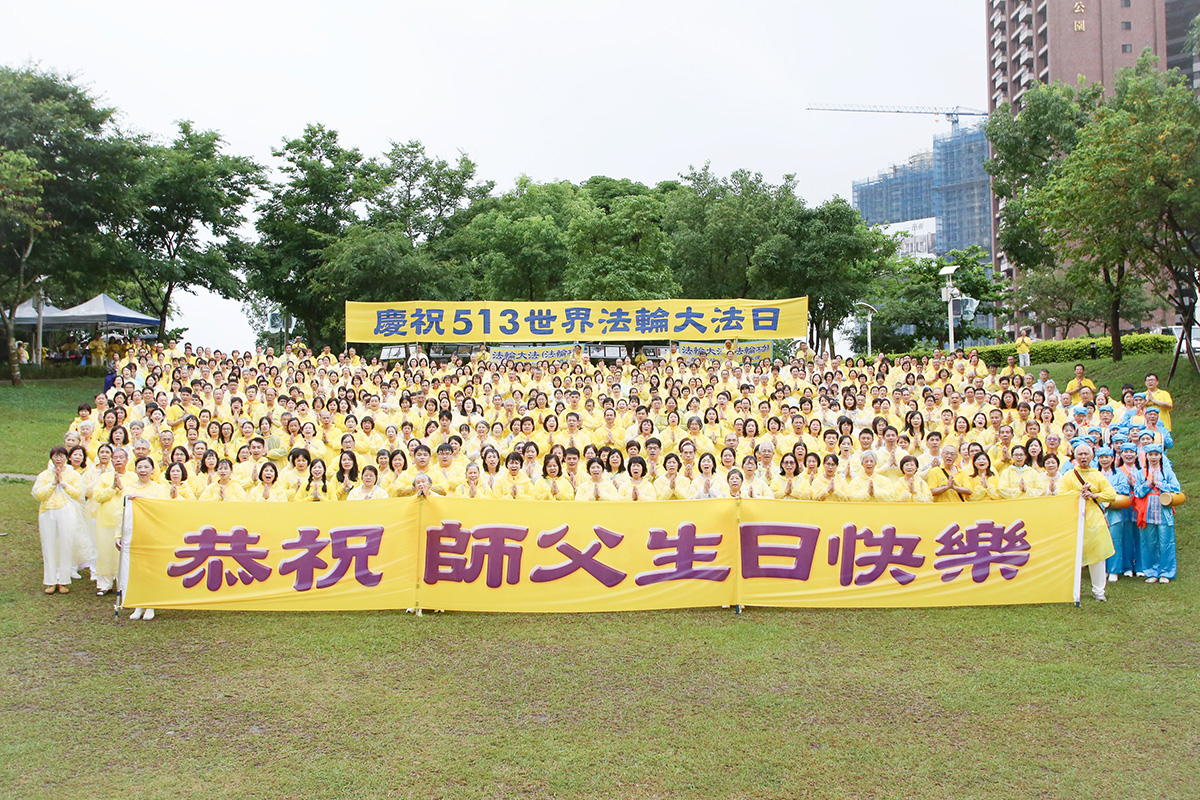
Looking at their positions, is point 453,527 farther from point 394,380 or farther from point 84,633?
point 394,380

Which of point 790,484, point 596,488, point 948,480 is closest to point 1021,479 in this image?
point 948,480

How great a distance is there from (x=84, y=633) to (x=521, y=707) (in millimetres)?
3820

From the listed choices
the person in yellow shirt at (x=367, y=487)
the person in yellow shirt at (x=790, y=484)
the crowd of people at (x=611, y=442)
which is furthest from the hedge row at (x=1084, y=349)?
the person in yellow shirt at (x=367, y=487)

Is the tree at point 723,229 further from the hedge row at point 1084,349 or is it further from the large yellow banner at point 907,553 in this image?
the large yellow banner at point 907,553

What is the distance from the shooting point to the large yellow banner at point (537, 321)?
19812mm

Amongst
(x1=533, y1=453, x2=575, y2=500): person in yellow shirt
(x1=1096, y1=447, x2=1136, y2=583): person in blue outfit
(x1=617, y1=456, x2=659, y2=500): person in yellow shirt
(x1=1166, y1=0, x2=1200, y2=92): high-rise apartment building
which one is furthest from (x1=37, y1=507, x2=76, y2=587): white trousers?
(x1=1166, y1=0, x2=1200, y2=92): high-rise apartment building

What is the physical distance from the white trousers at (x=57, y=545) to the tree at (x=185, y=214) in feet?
69.1

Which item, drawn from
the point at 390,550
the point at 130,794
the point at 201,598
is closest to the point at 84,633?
the point at 201,598

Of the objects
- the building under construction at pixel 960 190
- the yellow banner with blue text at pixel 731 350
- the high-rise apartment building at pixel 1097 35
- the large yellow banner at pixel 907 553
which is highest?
the building under construction at pixel 960 190

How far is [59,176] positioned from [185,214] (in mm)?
5097

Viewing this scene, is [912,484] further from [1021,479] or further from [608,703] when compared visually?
[608,703]

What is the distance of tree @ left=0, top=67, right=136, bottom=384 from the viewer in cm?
2212

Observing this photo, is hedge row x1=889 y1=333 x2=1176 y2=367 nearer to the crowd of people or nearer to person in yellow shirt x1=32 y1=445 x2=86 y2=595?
the crowd of people

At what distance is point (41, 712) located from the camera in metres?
5.30
